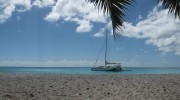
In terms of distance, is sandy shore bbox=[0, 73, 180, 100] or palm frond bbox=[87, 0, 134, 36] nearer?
palm frond bbox=[87, 0, 134, 36]

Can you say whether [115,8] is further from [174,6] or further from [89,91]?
[89,91]

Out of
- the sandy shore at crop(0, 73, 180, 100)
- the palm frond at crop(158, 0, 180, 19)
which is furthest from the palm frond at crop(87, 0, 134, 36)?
the sandy shore at crop(0, 73, 180, 100)

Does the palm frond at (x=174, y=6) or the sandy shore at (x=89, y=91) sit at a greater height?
the palm frond at (x=174, y=6)

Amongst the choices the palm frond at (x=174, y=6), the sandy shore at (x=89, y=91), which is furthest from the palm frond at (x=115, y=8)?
the sandy shore at (x=89, y=91)

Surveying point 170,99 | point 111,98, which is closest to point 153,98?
point 170,99

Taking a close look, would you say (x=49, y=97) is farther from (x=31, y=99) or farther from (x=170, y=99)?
(x=170, y=99)

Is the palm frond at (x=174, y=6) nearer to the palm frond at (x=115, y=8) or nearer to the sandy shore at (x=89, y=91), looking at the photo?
the palm frond at (x=115, y=8)

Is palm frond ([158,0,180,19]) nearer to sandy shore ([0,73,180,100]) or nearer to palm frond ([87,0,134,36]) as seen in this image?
palm frond ([87,0,134,36])

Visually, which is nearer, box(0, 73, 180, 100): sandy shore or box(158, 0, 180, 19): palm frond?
box(158, 0, 180, 19): palm frond

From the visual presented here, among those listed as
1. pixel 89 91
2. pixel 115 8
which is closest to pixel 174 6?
pixel 115 8

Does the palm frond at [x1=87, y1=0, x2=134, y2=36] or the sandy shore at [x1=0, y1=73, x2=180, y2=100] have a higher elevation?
the palm frond at [x1=87, y1=0, x2=134, y2=36]

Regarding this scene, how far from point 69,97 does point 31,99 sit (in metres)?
1.47

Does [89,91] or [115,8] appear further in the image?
[89,91]

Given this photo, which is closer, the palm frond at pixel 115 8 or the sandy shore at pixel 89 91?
the palm frond at pixel 115 8
